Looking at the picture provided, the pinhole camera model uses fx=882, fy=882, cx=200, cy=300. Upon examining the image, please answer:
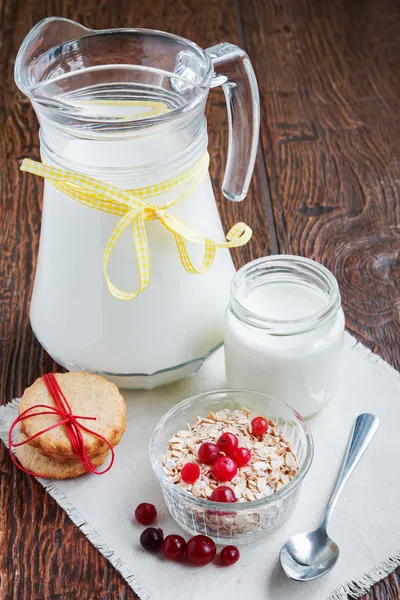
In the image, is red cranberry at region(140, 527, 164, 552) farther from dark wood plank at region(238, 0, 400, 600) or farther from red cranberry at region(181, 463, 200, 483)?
dark wood plank at region(238, 0, 400, 600)

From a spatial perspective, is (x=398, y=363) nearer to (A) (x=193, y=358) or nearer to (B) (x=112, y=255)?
(A) (x=193, y=358)

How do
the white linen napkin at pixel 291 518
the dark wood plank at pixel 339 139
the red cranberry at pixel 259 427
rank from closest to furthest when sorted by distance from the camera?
the white linen napkin at pixel 291 518 → the red cranberry at pixel 259 427 → the dark wood plank at pixel 339 139

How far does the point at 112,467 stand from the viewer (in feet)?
3.71

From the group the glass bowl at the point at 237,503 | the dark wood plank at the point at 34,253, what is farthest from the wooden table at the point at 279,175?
the glass bowl at the point at 237,503

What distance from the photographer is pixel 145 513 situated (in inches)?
41.4

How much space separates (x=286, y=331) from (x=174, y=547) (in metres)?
0.29

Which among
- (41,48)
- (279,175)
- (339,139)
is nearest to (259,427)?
(41,48)

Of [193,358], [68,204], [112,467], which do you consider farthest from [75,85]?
[112,467]

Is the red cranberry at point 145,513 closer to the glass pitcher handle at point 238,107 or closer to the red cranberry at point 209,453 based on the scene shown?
the red cranberry at point 209,453

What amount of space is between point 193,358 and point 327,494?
0.84 ft

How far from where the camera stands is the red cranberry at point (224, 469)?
1015mm

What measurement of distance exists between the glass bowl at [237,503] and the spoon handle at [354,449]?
0.16 ft

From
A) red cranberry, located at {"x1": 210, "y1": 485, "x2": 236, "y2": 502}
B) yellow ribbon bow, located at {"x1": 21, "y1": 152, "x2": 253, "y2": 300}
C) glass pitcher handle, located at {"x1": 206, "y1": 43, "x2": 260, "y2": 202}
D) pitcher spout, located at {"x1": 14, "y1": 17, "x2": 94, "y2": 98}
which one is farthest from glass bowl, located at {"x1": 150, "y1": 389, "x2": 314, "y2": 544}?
pitcher spout, located at {"x1": 14, "y1": 17, "x2": 94, "y2": 98}

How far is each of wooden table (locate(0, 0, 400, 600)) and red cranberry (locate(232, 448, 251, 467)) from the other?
7.5 inches
